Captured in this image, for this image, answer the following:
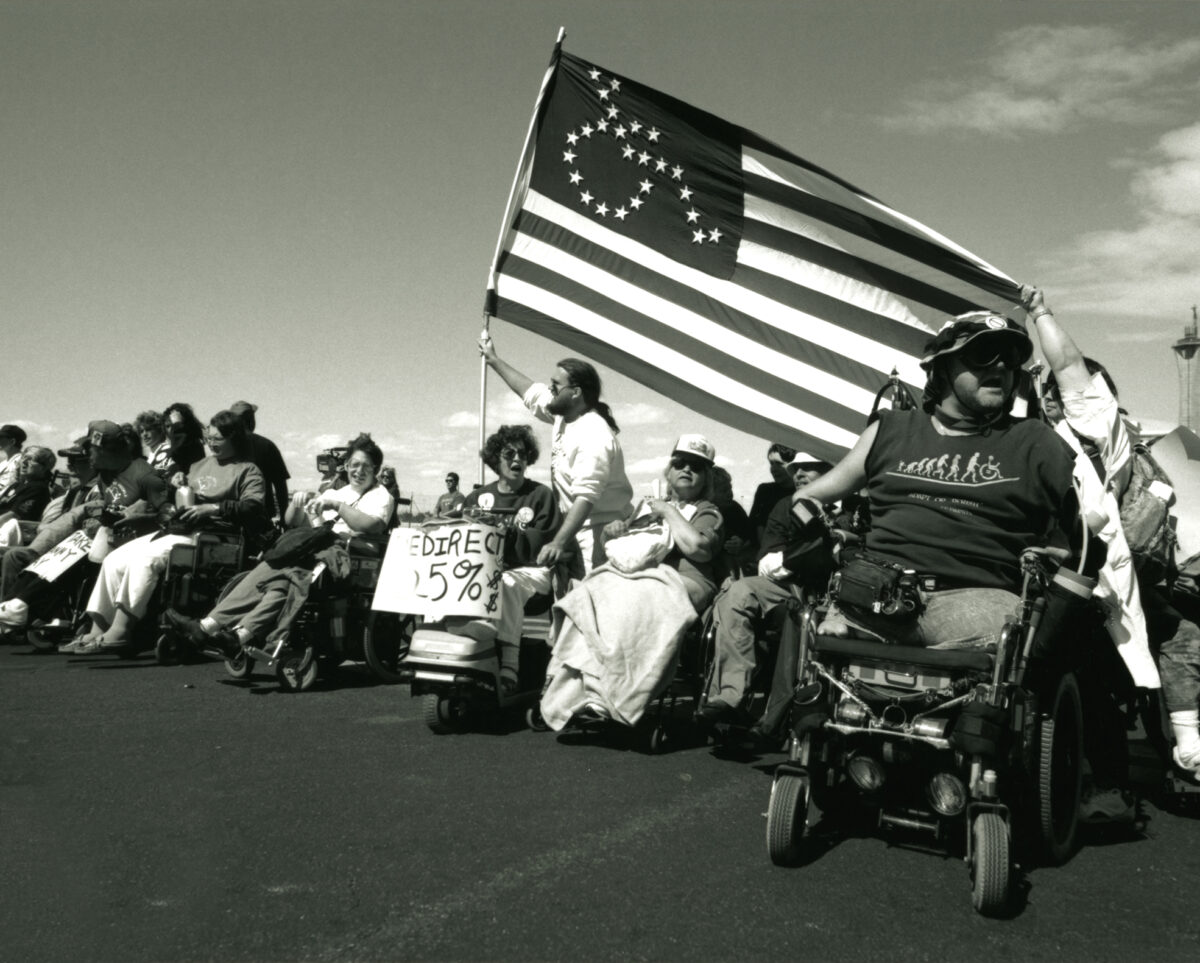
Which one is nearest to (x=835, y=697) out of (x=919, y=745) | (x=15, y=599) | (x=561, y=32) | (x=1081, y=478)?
(x=919, y=745)

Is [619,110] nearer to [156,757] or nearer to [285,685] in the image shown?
[285,685]

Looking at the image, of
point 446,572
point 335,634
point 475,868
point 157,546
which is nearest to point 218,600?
point 157,546

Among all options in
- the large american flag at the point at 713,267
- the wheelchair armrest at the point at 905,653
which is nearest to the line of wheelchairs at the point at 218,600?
the large american flag at the point at 713,267

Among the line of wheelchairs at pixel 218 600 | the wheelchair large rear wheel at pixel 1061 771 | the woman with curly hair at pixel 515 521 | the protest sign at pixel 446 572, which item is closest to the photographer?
the wheelchair large rear wheel at pixel 1061 771

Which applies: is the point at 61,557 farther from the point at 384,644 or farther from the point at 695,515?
the point at 695,515

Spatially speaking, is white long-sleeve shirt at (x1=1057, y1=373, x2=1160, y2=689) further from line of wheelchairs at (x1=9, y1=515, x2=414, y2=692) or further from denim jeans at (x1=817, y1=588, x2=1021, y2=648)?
line of wheelchairs at (x1=9, y1=515, x2=414, y2=692)

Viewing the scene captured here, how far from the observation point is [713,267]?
748 centimetres

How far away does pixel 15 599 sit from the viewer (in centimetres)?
912

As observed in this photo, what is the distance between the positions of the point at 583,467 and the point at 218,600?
3.15m

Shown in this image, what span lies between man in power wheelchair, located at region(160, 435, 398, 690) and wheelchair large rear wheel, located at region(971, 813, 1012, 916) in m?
4.95

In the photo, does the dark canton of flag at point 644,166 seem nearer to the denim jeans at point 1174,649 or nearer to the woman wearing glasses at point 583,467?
the woman wearing glasses at point 583,467

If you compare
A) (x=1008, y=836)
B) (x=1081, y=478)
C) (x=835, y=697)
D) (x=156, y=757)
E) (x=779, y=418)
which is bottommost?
(x=156, y=757)

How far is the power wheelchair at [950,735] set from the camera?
3521 mm

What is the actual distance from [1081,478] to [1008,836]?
4.68ft
